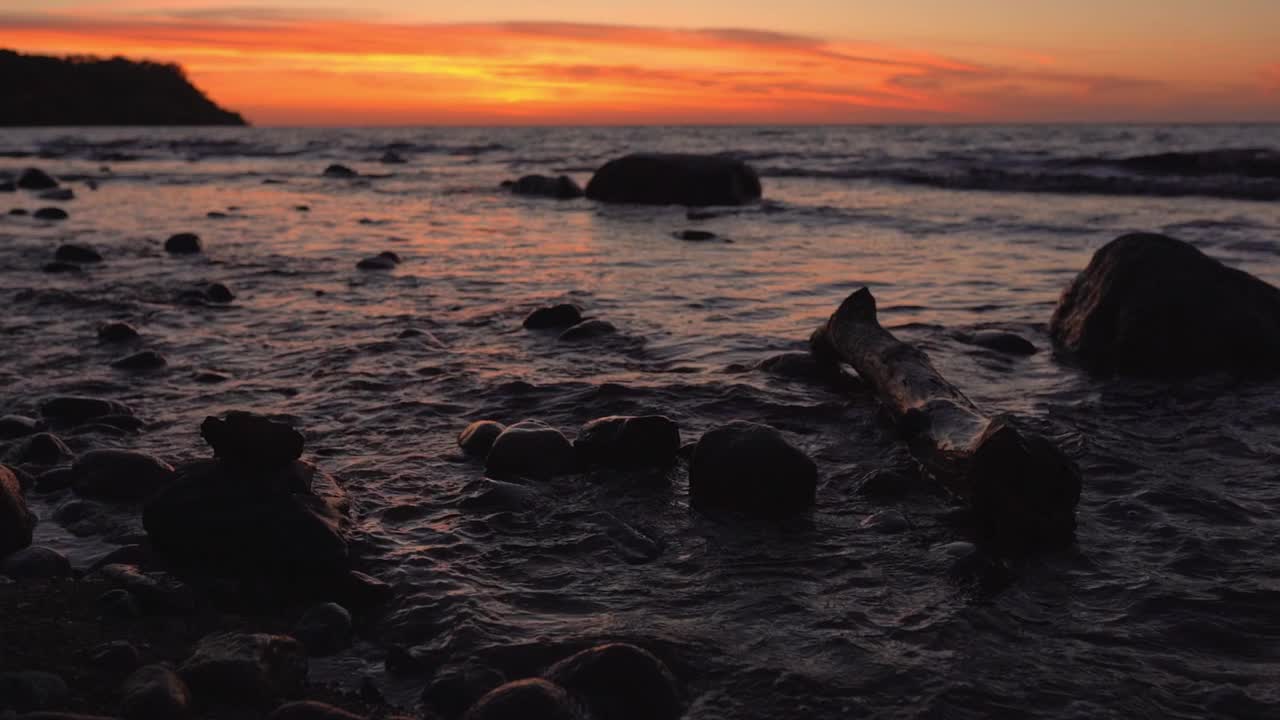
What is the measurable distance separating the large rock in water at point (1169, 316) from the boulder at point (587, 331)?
3621 mm

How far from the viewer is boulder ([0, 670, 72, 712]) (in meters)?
2.62

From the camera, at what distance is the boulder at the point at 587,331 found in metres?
7.78

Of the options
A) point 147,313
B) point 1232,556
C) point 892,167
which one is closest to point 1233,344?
point 1232,556

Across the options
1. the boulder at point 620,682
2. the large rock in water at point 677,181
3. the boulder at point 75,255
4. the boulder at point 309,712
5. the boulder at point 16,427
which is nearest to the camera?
the boulder at point 309,712

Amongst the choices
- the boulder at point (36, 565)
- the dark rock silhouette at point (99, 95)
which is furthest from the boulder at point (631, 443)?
the dark rock silhouette at point (99, 95)

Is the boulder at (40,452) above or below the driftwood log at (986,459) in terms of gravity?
below

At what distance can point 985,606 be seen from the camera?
333cm

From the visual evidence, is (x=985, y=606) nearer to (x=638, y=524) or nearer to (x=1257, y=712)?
(x=1257, y=712)

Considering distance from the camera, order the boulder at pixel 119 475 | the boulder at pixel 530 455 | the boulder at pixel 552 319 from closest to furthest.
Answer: the boulder at pixel 119 475
the boulder at pixel 530 455
the boulder at pixel 552 319

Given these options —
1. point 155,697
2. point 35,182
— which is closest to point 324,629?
point 155,697

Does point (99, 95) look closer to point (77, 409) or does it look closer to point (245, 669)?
point (77, 409)

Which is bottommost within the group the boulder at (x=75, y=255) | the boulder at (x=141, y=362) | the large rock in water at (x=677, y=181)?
the boulder at (x=141, y=362)

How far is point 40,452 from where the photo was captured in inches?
189

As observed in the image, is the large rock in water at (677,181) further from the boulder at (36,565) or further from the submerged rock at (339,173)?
the boulder at (36,565)
